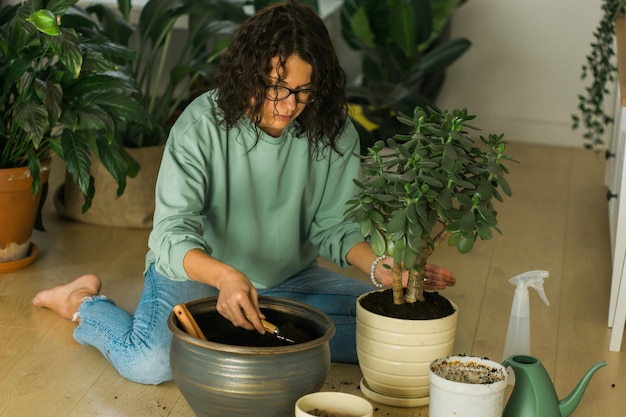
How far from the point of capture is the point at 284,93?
1948mm

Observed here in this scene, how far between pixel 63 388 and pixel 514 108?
2992 mm

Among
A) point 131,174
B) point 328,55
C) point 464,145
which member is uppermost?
point 328,55

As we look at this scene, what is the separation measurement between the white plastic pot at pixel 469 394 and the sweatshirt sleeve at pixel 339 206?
496 millimetres

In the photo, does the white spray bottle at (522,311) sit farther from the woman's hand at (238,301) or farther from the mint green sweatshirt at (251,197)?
the woman's hand at (238,301)

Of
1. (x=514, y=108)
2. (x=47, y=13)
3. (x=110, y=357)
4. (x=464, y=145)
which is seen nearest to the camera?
(x=464, y=145)

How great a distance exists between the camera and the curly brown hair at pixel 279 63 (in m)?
1.94

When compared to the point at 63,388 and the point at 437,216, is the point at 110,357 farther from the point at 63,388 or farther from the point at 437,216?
the point at 437,216

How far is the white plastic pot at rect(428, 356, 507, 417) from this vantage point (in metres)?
1.71

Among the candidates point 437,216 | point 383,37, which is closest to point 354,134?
point 437,216

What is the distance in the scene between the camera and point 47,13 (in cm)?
236

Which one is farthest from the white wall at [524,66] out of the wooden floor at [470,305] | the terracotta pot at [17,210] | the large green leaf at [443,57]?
the terracotta pot at [17,210]

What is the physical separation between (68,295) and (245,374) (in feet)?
2.83

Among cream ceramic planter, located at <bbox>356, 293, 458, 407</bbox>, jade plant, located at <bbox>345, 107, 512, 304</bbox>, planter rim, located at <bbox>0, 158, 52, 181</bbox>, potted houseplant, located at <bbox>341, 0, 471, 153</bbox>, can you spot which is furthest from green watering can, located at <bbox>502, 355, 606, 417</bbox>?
potted houseplant, located at <bbox>341, 0, 471, 153</bbox>

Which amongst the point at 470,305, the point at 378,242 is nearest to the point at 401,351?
the point at 378,242
